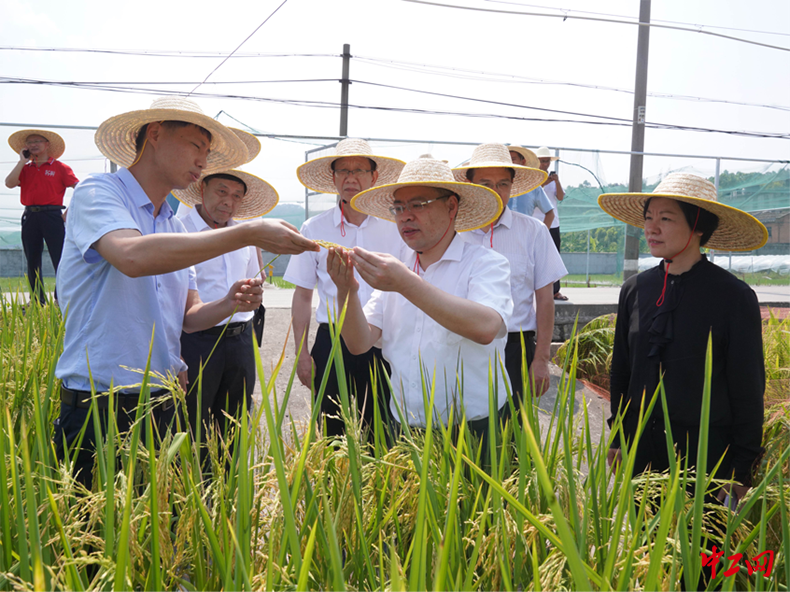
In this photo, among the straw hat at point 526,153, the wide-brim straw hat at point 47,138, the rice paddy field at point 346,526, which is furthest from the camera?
the wide-brim straw hat at point 47,138

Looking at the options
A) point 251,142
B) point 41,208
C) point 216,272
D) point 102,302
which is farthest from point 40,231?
point 102,302

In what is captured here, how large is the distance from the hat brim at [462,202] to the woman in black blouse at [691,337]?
65 centimetres

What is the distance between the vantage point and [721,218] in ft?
7.47

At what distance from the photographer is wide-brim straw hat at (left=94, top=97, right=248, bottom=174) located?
74.8 inches

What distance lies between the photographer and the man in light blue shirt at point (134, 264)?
156 cm

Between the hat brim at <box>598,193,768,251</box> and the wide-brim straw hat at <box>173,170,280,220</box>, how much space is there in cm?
203

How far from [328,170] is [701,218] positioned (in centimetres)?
224

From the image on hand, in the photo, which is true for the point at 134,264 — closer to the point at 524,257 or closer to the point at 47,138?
the point at 524,257

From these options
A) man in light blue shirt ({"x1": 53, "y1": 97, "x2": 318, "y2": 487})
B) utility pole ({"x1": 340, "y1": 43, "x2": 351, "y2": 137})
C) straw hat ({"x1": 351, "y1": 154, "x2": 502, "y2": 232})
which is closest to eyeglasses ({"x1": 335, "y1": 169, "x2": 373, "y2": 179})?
straw hat ({"x1": 351, "y1": 154, "x2": 502, "y2": 232})

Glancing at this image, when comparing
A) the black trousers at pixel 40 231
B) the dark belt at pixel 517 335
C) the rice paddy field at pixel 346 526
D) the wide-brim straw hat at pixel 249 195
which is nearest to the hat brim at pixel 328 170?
the wide-brim straw hat at pixel 249 195

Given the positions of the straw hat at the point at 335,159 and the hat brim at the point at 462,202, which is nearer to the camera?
the hat brim at the point at 462,202

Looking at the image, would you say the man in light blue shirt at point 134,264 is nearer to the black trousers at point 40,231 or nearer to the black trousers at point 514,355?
the black trousers at point 514,355

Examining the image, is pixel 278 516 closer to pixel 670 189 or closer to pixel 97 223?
pixel 97 223

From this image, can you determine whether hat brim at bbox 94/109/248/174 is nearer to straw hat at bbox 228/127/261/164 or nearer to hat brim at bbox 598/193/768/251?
straw hat at bbox 228/127/261/164
